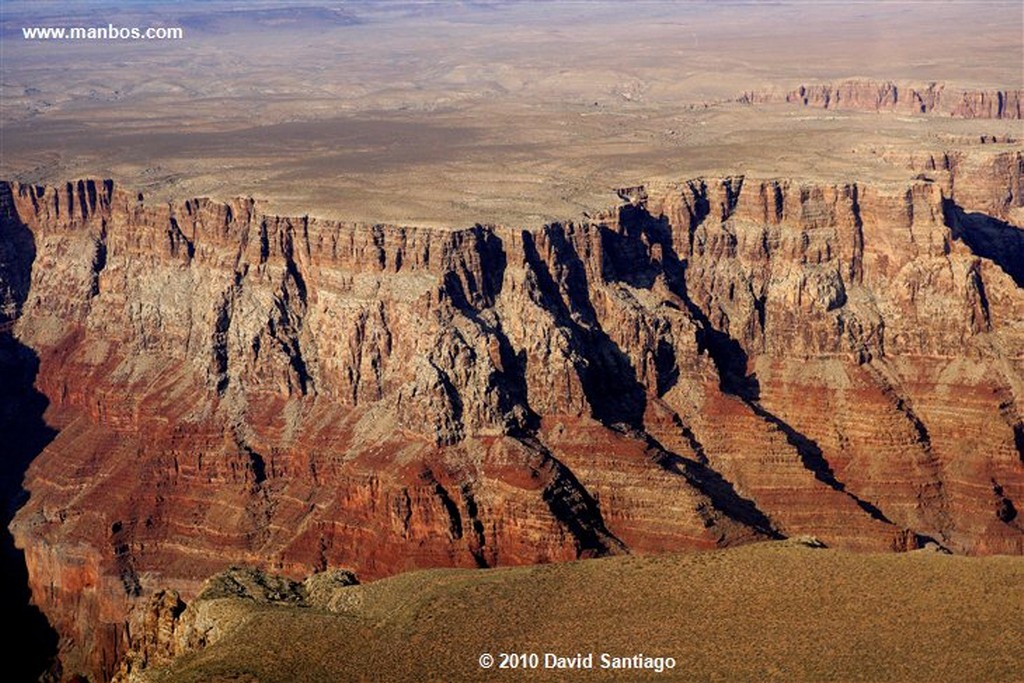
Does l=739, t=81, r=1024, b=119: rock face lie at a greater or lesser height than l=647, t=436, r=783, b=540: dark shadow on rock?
greater

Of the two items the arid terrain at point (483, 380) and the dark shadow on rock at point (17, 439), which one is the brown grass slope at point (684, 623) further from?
the dark shadow on rock at point (17, 439)

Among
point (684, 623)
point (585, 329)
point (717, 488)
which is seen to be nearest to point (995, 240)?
point (585, 329)

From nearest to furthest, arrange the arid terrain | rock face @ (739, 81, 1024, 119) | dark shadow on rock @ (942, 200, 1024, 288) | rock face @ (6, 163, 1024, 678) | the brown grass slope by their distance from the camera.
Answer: the brown grass slope, the arid terrain, rock face @ (6, 163, 1024, 678), dark shadow on rock @ (942, 200, 1024, 288), rock face @ (739, 81, 1024, 119)

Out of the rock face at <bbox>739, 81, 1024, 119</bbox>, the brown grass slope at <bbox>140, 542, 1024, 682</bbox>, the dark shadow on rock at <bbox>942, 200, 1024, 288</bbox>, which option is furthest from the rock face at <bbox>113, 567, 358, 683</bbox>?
the rock face at <bbox>739, 81, 1024, 119</bbox>

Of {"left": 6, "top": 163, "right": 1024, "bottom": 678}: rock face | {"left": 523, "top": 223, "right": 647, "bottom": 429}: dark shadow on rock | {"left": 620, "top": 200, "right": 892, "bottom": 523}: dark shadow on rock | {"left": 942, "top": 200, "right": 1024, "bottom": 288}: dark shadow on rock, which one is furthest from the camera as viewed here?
{"left": 942, "top": 200, "right": 1024, "bottom": 288}: dark shadow on rock

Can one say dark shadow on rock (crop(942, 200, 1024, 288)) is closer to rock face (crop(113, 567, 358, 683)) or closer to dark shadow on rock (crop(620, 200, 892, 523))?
dark shadow on rock (crop(620, 200, 892, 523))

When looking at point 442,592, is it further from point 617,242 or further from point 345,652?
point 617,242

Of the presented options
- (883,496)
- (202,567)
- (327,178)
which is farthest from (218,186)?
(883,496)
